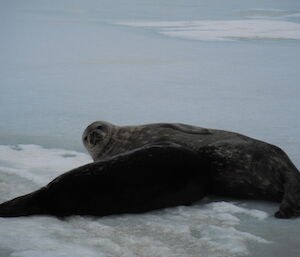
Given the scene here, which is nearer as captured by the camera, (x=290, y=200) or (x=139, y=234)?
(x=139, y=234)

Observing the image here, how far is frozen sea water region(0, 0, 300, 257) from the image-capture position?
2891mm

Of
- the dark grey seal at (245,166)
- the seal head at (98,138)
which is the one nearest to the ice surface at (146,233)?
the dark grey seal at (245,166)

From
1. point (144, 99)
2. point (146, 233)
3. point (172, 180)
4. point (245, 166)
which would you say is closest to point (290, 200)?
point (245, 166)

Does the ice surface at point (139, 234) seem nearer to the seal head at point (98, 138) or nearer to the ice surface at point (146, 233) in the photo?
the ice surface at point (146, 233)

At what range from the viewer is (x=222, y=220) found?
3.19 m

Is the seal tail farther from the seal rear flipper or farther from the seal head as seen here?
the seal head

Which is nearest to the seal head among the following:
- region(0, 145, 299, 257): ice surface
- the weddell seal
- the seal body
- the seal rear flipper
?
the weddell seal

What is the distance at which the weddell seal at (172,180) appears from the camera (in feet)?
10.7

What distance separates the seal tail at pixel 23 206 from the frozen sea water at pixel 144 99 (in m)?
0.09

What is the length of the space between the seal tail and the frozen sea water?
0.29 ft

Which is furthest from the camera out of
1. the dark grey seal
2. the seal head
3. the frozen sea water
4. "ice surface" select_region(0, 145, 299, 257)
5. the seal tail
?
the seal head

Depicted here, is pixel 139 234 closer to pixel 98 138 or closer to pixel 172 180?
pixel 172 180

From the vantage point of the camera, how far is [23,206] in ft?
10.6

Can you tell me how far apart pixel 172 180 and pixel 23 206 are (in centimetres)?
81
